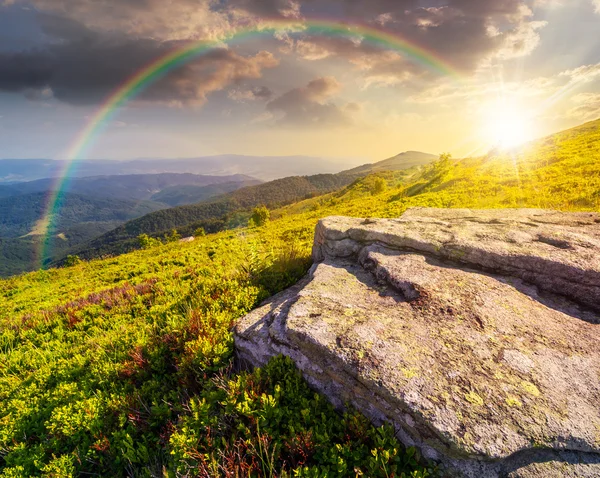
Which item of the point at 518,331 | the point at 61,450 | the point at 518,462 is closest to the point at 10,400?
the point at 61,450

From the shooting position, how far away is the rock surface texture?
3264 mm

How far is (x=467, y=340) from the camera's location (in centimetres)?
439

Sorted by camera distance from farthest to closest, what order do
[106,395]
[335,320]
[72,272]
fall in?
[72,272] < [106,395] < [335,320]

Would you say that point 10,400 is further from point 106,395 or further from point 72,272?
point 72,272

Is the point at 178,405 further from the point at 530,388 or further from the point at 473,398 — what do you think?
the point at 530,388

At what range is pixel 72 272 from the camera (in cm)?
3091

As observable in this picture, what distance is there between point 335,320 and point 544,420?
2.85m

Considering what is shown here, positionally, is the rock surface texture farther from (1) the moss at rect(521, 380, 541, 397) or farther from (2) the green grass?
(2) the green grass

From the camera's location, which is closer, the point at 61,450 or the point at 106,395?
the point at 61,450

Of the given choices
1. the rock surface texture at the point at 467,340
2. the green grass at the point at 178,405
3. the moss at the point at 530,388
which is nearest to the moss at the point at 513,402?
the rock surface texture at the point at 467,340

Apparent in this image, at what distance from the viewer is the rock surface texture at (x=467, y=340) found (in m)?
3.26

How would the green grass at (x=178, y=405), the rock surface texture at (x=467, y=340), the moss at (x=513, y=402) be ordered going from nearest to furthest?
the rock surface texture at (x=467, y=340), the moss at (x=513, y=402), the green grass at (x=178, y=405)

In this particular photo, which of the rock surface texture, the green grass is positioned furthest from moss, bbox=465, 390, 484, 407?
the green grass

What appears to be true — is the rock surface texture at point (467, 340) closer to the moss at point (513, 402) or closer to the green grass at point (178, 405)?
the moss at point (513, 402)
